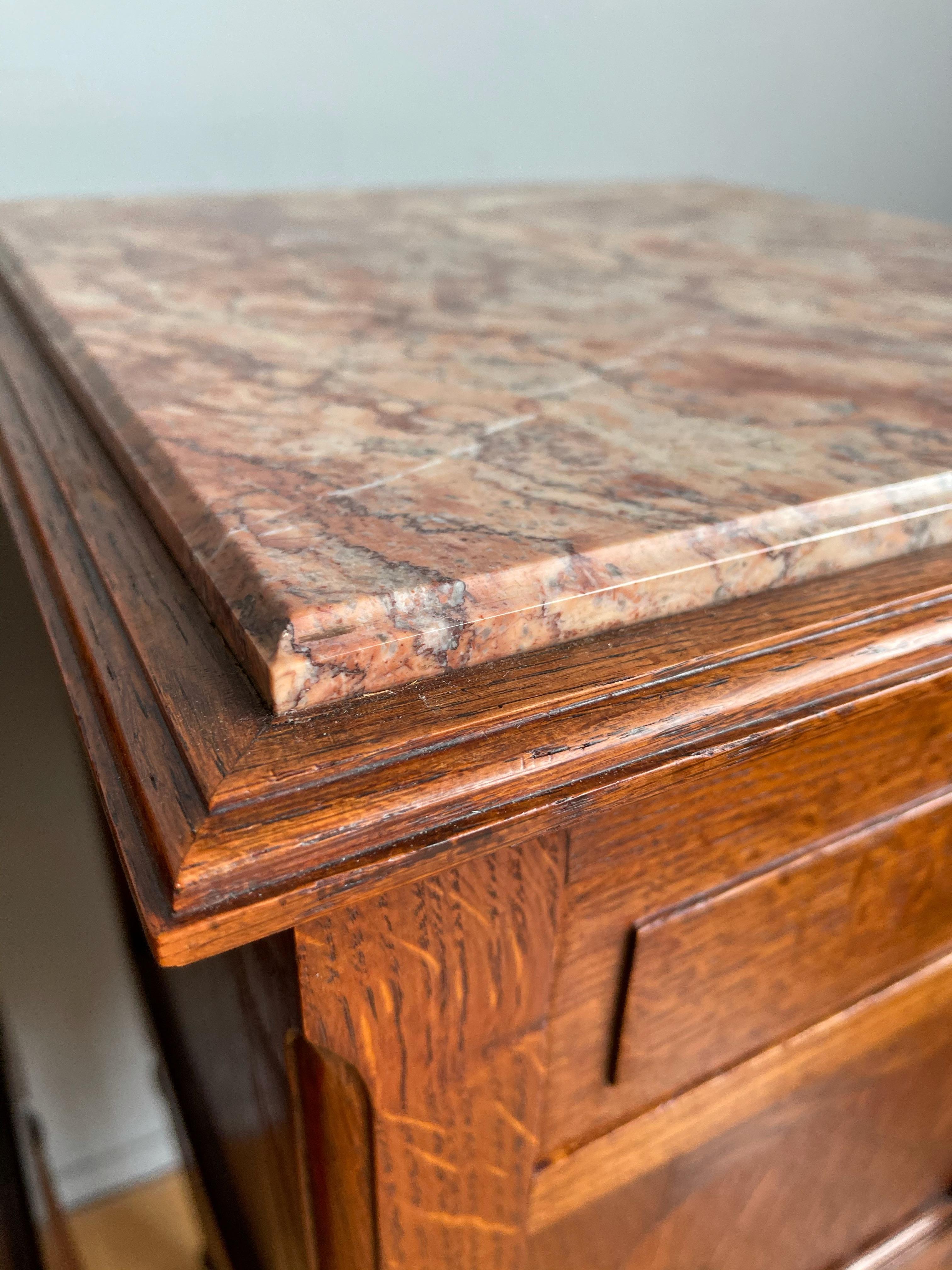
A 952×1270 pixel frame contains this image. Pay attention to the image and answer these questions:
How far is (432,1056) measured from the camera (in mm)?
296

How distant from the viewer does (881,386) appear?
389mm

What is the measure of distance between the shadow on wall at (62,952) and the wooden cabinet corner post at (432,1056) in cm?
52

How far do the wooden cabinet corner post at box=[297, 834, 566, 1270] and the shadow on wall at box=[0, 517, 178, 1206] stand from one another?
52 cm

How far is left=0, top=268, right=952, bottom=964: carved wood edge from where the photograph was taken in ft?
0.69

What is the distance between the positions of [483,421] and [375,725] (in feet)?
0.51

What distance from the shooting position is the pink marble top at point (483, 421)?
25cm

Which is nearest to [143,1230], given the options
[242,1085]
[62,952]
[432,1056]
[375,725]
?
[62,952]

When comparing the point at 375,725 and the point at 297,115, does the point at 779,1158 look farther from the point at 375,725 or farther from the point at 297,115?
the point at 297,115

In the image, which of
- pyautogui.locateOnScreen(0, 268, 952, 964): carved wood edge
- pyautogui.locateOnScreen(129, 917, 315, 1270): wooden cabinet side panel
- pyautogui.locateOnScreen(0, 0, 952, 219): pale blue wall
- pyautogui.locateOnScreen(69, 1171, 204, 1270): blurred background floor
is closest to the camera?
pyautogui.locateOnScreen(0, 268, 952, 964): carved wood edge

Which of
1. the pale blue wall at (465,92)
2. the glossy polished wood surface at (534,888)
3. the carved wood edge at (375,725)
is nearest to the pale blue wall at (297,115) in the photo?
the pale blue wall at (465,92)

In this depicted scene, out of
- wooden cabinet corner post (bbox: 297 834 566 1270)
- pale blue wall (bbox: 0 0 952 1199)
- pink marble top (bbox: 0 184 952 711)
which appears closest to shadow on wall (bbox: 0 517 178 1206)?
pale blue wall (bbox: 0 0 952 1199)

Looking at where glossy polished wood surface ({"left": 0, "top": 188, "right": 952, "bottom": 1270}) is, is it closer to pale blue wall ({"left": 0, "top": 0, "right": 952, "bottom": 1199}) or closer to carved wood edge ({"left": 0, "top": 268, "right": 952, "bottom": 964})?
carved wood edge ({"left": 0, "top": 268, "right": 952, "bottom": 964})

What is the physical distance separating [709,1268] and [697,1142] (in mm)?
136

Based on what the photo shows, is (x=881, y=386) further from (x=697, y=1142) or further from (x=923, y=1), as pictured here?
(x=923, y=1)
